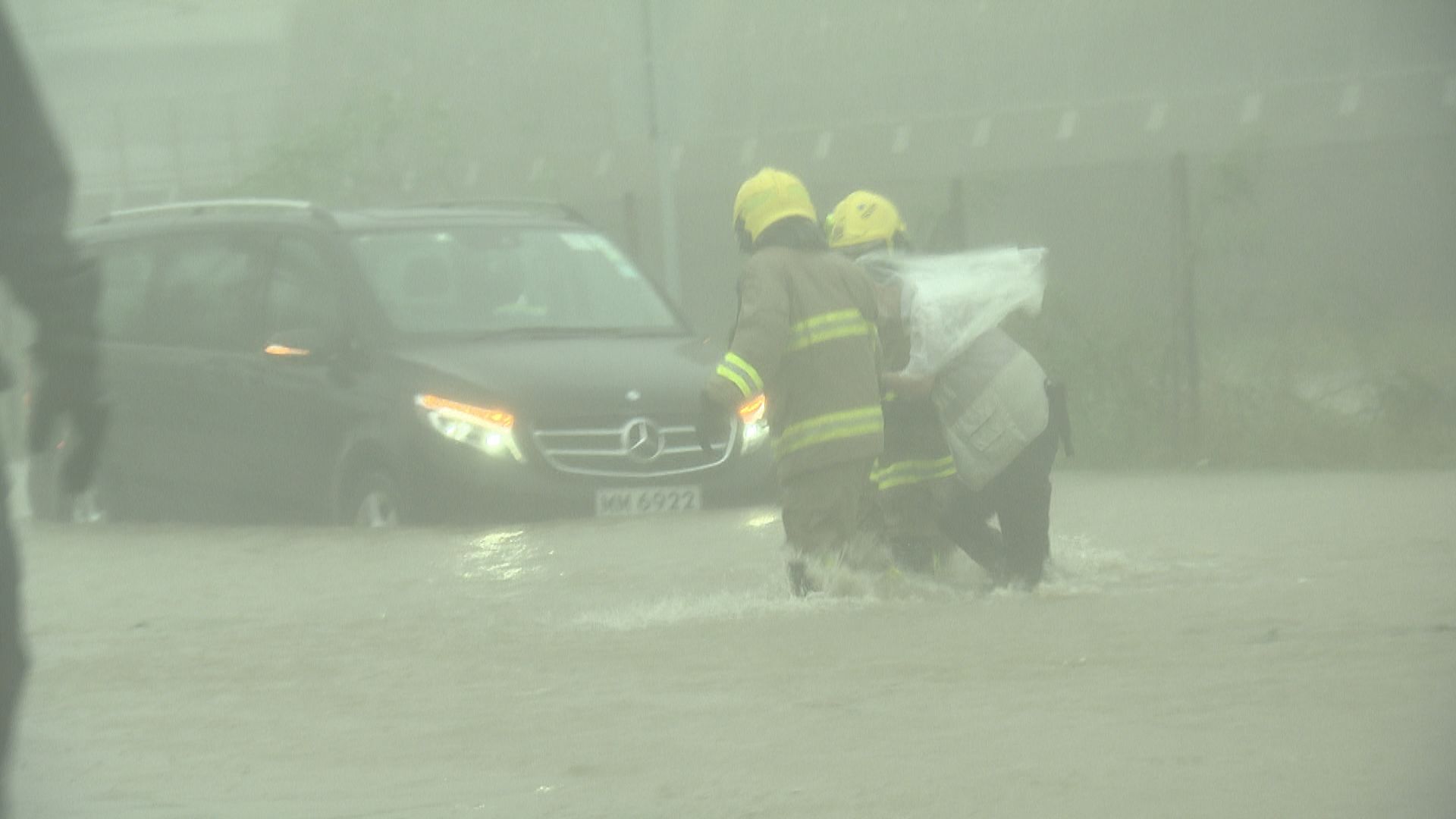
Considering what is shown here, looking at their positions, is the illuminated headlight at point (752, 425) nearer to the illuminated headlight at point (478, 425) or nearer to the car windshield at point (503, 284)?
the car windshield at point (503, 284)

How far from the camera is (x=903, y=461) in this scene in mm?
8484

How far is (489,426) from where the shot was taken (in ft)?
34.1

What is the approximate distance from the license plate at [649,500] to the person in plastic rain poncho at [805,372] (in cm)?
241

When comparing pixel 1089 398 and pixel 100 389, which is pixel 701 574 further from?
pixel 100 389

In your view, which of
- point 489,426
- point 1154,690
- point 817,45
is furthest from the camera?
point 817,45

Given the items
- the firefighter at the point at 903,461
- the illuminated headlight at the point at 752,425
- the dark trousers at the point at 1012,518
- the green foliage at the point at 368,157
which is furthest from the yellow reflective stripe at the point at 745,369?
the green foliage at the point at 368,157

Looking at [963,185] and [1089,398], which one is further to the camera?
[963,185]

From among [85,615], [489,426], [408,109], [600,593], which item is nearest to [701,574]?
[600,593]

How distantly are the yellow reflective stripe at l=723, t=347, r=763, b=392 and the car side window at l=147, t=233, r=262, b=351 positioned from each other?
432cm

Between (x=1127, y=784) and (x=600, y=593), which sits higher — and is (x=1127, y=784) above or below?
above

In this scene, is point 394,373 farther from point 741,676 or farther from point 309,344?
point 741,676

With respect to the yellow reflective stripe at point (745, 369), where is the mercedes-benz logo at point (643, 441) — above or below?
below

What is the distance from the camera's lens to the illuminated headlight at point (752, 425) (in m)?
10.9

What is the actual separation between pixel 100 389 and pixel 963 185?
12.4 meters
